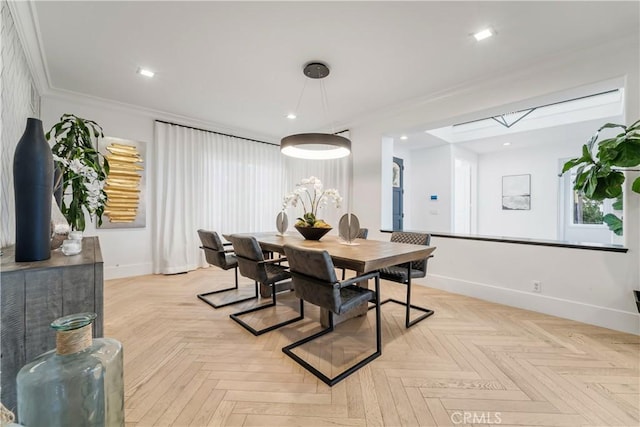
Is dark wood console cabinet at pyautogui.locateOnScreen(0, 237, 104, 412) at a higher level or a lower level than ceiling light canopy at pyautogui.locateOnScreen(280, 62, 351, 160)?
lower

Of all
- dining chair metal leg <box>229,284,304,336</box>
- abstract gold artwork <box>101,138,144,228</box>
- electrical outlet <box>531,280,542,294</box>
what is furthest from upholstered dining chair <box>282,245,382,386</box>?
abstract gold artwork <box>101,138,144,228</box>

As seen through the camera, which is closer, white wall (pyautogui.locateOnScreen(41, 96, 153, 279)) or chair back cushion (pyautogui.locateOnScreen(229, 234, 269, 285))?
chair back cushion (pyautogui.locateOnScreen(229, 234, 269, 285))

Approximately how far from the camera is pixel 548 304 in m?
2.71

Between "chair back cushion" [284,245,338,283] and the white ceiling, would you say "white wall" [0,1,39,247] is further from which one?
"chair back cushion" [284,245,338,283]

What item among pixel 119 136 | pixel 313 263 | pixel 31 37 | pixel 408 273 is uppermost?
pixel 31 37

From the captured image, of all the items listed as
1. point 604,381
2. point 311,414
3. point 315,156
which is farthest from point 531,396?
point 315,156

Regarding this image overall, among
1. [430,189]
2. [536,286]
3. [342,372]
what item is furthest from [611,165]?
[430,189]

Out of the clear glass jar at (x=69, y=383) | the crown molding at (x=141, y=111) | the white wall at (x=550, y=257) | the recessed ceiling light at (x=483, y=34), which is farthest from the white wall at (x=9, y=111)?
the white wall at (x=550, y=257)

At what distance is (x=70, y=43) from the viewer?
2.44m

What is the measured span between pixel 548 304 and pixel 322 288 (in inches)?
104

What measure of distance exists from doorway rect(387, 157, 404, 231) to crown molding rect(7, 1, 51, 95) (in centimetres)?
548

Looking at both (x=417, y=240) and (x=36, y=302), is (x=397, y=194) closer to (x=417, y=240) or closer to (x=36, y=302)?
(x=417, y=240)

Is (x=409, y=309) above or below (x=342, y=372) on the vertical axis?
above

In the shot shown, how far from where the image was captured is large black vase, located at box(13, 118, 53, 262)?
1.20 meters
